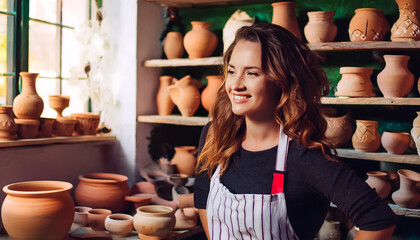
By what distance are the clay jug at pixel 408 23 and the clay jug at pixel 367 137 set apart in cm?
54

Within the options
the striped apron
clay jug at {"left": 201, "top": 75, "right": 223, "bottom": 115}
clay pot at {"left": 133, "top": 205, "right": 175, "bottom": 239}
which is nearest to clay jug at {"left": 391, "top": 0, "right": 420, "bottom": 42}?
clay jug at {"left": 201, "top": 75, "right": 223, "bottom": 115}

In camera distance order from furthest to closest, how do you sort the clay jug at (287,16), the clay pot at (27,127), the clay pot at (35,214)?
the clay jug at (287,16) < the clay pot at (27,127) < the clay pot at (35,214)

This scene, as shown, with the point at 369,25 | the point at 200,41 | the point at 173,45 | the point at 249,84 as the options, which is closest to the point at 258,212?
the point at 249,84

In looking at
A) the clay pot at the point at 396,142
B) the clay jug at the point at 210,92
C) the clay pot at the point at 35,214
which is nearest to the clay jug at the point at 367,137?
the clay pot at the point at 396,142

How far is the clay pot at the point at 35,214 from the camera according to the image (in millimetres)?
2223

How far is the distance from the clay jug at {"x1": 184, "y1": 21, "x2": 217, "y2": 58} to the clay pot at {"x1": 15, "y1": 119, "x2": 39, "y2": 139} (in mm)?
1232

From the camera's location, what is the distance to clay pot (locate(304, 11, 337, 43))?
2.76m

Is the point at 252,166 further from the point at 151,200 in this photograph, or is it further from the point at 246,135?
the point at 151,200

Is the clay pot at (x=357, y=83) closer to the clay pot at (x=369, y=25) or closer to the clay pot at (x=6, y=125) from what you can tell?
the clay pot at (x=369, y=25)

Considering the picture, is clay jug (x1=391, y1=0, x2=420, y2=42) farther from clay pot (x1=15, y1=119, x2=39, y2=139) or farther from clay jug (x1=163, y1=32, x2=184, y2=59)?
clay pot (x1=15, y1=119, x2=39, y2=139)

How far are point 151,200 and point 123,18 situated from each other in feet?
4.71

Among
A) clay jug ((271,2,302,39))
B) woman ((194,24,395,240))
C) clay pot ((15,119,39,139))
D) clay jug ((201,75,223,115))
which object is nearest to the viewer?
woman ((194,24,395,240))

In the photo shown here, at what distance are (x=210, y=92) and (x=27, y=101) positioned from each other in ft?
4.18

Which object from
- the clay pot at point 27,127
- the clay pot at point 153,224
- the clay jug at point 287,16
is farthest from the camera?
the clay jug at point 287,16
